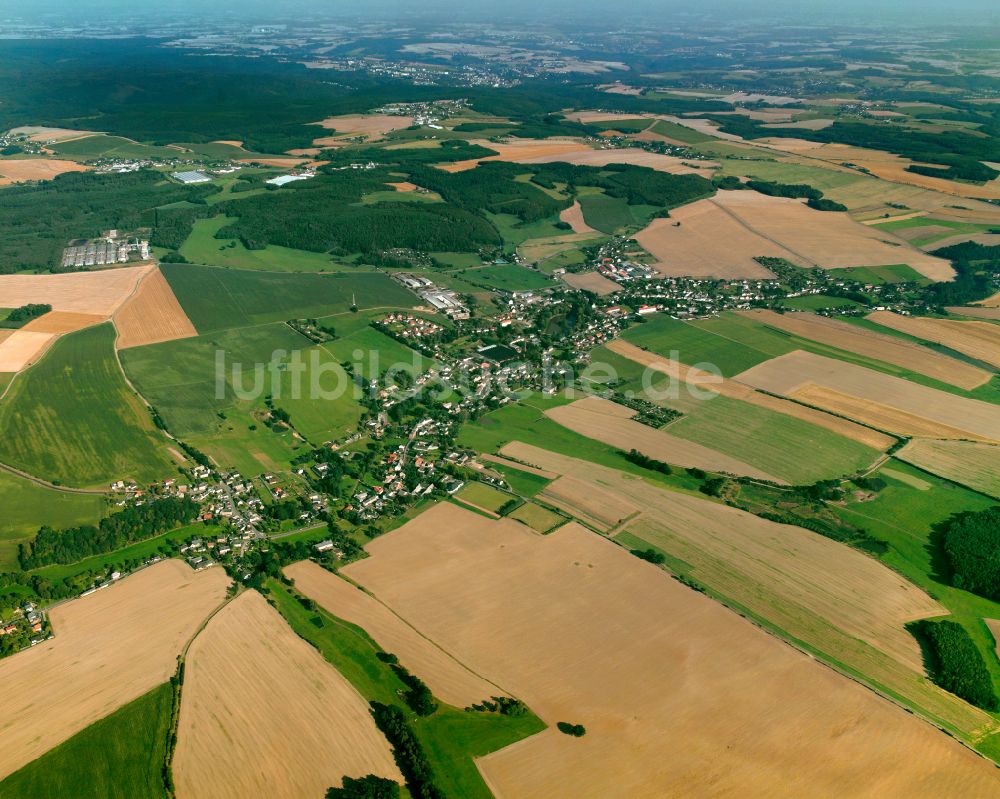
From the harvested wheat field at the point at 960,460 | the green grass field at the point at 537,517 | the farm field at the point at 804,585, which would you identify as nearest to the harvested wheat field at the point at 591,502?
the farm field at the point at 804,585

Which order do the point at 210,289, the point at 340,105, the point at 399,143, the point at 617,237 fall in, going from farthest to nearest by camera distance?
1. the point at 340,105
2. the point at 399,143
3. the point at 617,237
4. the point at 210,289

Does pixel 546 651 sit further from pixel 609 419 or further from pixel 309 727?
pixel 609 419

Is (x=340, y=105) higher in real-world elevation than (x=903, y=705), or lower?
higher

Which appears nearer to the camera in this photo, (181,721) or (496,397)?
(181,721)

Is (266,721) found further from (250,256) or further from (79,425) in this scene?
(250,256)

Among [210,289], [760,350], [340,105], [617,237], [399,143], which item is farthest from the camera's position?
[340,105]

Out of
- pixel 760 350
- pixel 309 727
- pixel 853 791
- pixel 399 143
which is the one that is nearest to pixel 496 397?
pixel 760 350

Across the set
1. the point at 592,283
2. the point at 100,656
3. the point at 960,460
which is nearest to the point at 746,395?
the point at 960,460
